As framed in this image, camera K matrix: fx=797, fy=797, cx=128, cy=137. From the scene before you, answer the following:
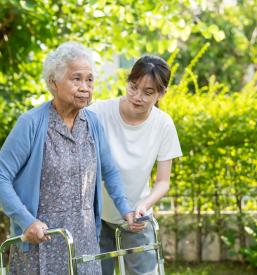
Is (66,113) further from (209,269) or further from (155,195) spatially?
(209,269)

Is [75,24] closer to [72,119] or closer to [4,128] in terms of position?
[4,128]

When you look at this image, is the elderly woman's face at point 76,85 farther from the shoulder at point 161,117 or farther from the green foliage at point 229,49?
the green foliage at point 229,49

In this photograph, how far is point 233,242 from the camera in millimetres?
7105

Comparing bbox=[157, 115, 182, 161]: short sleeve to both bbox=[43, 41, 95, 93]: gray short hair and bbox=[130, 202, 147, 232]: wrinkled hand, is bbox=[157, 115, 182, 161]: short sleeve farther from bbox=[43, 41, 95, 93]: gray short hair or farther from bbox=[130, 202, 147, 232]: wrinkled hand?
bbox=[43, 41, 95, 93]: gray short hair

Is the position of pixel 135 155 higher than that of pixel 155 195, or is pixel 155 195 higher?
pixel 135 155

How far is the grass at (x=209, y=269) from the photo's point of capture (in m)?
6.96

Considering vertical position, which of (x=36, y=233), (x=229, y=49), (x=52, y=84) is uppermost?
(x=229, y=49)

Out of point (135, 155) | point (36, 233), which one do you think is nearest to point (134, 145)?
point (135, 155)

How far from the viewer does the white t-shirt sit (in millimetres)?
3529

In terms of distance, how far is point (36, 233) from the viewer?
280 cm

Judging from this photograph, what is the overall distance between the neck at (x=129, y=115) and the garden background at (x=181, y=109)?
2.76 m

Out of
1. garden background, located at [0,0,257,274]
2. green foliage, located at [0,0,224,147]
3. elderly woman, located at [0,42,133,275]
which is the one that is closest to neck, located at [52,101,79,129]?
elderly woman, located at [0,42,133,275]

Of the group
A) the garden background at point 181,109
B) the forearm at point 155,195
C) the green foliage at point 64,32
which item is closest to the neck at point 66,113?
the forearm at point 155,195

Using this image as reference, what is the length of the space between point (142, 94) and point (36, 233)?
854 mm
